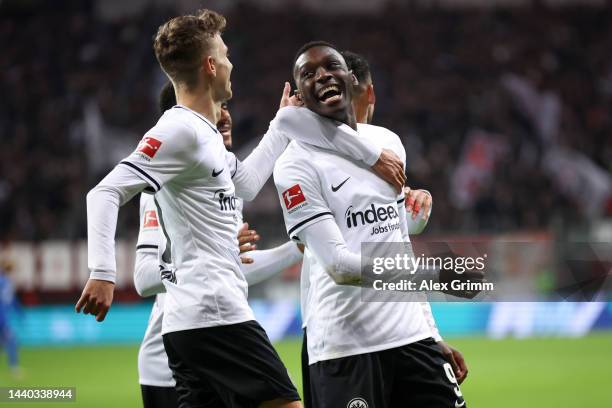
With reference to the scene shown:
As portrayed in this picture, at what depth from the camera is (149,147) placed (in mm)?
3488

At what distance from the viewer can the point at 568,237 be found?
15.5 metres

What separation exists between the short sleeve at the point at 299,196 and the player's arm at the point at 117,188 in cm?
44

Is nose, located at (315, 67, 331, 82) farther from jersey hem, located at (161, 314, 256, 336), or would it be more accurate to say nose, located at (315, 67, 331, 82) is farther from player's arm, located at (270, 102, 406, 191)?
jersey hem, located at (161, 314, 256, 336)

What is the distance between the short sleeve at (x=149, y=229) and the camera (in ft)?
14.9

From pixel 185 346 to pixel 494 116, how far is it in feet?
58.3

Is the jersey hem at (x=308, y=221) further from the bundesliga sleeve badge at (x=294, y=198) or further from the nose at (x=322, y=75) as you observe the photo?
the nose at (x=322, y=75)

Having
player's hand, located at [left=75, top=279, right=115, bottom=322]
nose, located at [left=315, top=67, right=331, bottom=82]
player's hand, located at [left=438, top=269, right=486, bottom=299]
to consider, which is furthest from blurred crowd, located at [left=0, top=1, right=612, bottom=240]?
player's hand, located at [left=75, top=279, right=115, bottom=322]

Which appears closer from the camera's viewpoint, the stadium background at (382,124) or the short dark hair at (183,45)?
the short dark hair at (183,45)

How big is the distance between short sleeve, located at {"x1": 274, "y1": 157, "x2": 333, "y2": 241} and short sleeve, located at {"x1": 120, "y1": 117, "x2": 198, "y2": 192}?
431mm

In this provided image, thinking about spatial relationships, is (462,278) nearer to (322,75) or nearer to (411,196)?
(411,196)

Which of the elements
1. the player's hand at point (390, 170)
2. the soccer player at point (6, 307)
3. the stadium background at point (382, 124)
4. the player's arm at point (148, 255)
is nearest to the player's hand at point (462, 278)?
the player's hand at point (390, 170)

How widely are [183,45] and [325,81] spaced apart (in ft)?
2.02

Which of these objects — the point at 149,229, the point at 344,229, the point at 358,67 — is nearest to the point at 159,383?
the point at 149,229

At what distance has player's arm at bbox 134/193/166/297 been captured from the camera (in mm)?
4379
